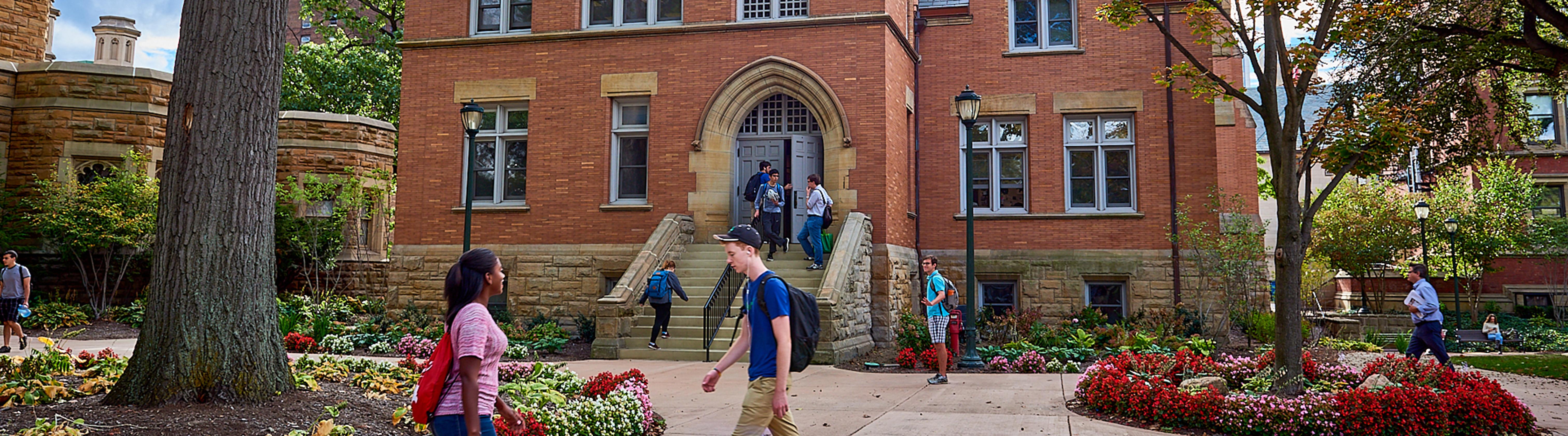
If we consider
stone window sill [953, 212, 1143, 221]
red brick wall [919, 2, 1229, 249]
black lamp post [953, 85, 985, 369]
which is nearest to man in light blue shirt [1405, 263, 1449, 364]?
black lamp post [953, 85, 985, 369]

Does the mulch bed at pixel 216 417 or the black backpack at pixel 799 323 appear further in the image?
the mulch bed at pixel 216 417

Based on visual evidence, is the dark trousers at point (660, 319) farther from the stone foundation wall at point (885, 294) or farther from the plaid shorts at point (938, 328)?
the plaid shorts at point (938, 328)

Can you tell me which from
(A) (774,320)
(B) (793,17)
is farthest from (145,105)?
(A) (774,320)

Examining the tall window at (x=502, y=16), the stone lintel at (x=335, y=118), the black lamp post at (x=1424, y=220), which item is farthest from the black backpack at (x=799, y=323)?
the black lamp post at (x=1424, y=220)

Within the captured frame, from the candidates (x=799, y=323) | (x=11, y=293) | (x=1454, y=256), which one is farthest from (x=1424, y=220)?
(x=11, y=293)

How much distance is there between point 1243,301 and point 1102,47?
213 inches

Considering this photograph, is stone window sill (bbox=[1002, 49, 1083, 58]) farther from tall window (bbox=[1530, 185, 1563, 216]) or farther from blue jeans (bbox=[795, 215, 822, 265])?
tall window (bbox=[1530, 185, 1563, 216])

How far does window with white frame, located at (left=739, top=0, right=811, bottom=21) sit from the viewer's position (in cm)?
1705

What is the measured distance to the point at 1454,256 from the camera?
23672 mm

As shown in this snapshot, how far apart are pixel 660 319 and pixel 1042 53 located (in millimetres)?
9362

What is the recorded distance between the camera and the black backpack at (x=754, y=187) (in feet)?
52.8

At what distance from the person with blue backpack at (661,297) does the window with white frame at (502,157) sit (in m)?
5.17

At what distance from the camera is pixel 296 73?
108ft

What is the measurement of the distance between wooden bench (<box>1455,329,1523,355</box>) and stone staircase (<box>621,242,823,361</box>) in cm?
1475
